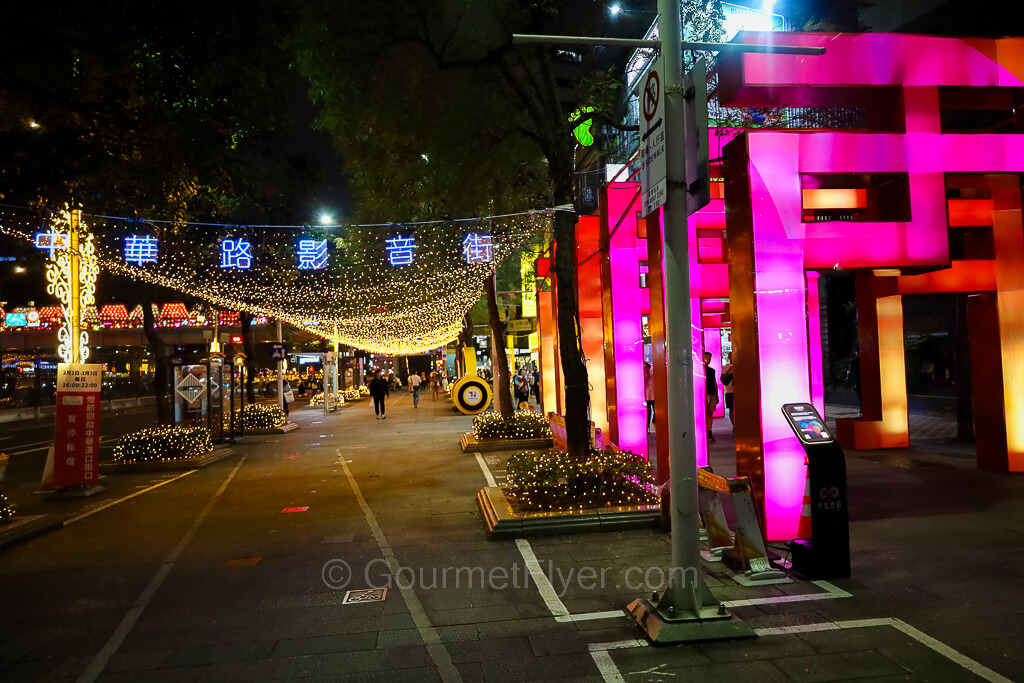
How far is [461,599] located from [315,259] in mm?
9043

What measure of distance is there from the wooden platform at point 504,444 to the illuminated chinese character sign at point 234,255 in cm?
617

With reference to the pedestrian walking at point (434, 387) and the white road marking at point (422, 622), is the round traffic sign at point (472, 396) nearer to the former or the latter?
the pedestrian walking at point (434, 387)

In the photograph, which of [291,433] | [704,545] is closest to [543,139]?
[704,545]

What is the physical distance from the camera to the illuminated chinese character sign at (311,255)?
13.0 meters

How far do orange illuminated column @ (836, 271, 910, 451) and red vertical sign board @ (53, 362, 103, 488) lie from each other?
549 inches

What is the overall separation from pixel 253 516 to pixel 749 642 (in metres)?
7.17

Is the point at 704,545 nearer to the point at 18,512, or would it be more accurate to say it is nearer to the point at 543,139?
the point at 543,139

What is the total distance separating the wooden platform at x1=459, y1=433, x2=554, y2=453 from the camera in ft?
48.8

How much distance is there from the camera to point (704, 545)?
6.62 metres

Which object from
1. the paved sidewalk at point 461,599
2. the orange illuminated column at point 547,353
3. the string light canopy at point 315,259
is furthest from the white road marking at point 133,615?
the orange illuminated column at point 547,353

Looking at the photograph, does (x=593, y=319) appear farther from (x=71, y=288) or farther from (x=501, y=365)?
(x=71, y=288)

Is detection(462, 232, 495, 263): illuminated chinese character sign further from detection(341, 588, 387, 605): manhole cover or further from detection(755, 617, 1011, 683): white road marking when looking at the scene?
detection(755, 617, 1011, 683): white road marking

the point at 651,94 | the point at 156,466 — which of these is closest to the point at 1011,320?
the point at 651,94

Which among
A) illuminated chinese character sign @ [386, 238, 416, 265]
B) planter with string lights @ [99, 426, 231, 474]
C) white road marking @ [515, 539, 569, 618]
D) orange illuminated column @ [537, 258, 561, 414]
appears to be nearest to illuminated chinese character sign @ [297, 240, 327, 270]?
illuminated chinese character sign @ [386, 238, 416, 265]
